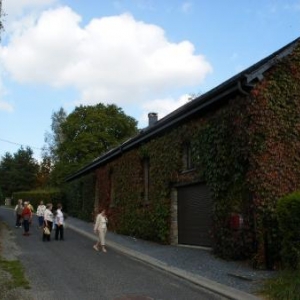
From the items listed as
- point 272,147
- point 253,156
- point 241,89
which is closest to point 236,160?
point 253,156

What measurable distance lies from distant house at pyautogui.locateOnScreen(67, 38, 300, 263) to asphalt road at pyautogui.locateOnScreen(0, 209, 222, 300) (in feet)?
8.06

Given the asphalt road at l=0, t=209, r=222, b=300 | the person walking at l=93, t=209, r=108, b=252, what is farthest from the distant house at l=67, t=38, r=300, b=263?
the asphalt road at l=0, t=209, r=222, b=300

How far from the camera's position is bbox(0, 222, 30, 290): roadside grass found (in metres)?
10.3

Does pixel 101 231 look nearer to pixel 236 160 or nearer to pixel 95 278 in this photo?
pixel 95 278

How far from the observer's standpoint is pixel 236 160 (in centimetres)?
1334

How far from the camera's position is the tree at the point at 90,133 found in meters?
52.4

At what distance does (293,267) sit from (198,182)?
5890 mm

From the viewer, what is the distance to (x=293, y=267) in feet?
33.8

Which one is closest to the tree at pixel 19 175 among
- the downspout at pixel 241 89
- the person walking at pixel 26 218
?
the person walking at pixel 26 218

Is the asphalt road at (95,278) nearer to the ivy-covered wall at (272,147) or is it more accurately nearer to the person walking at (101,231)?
the person walking at (101,231)

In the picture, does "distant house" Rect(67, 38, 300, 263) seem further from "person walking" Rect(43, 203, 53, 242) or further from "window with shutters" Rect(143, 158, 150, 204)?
"person walking" Rect(43, 203, 53, 242)

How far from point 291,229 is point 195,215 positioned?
6.11 meters

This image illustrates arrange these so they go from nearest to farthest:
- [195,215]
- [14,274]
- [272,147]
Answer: [14,274], [272,147], [195,215]

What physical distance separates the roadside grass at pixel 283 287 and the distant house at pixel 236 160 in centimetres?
200
